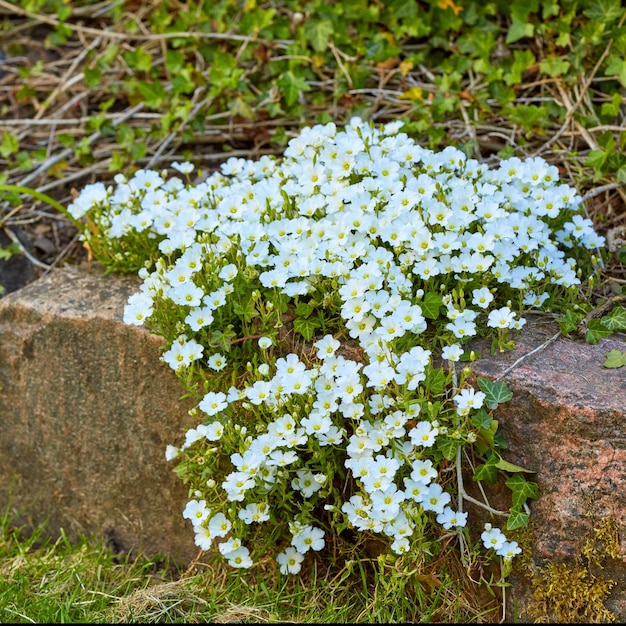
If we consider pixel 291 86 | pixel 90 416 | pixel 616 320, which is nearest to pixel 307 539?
pixel 90 416

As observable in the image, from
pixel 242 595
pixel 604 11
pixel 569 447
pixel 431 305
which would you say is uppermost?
pixel 604 11

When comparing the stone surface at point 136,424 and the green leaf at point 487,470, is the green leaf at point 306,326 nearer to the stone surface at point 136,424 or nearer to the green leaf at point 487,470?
the stone surface at point 136,424

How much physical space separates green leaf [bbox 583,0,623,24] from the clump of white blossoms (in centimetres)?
112

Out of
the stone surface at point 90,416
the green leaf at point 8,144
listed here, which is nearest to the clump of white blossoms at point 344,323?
the stone surface at point 90,416

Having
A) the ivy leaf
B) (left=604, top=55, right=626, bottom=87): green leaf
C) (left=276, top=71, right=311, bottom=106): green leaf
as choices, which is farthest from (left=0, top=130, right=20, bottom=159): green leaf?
the ivy leaf

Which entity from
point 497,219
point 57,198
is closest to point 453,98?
→ point 497,219

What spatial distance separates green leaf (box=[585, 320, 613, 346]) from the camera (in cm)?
248

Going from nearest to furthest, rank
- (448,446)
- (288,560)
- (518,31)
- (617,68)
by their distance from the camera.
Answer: (448,446) < (288,560) < (617,68) < (518,31)

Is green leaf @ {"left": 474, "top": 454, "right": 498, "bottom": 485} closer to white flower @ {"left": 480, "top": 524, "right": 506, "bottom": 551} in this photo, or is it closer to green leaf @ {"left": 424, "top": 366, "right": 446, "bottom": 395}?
white flower @ {"left": 480, "top": 524, "right": 506, "bottom": 551}

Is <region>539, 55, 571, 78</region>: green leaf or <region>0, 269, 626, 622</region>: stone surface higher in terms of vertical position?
<region>539, 55, 571, 78</region>: green leaf

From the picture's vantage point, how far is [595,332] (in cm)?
250

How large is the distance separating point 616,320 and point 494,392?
52 centimetres

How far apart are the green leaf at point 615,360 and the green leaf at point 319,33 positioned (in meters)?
2.10

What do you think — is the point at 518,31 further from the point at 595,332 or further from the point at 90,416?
the point at 90,416
